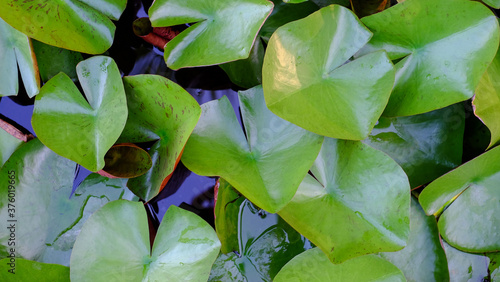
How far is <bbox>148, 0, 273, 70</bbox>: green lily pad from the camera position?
2.14ft

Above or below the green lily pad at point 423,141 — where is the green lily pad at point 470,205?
below

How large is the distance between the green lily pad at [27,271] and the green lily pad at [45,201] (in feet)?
0.13

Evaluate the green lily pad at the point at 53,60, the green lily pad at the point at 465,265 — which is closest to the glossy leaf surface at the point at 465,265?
the green lily pad at the point at 465,265

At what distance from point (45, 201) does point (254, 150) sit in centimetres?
40

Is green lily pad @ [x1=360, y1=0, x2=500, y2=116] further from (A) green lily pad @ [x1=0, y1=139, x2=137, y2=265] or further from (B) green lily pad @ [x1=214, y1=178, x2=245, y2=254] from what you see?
(A) green lily pad @ [x1=0, y1=139, x2=137, y2=265]

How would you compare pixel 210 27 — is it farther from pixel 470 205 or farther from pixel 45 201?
pixel 470 205

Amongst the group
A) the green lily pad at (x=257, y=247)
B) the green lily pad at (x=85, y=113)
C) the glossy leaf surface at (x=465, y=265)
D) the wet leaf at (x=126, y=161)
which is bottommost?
the glossy leaf surface at (x=465, y=265)

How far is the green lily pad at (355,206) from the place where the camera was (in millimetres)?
663

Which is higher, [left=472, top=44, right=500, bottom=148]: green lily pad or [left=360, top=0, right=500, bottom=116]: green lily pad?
[left=360, top=0, right=500, bottom=116]: green lily pad

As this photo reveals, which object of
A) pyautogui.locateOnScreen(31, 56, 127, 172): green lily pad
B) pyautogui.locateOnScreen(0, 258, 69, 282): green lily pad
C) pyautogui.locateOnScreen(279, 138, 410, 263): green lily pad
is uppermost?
pyautogui.locateOnScreen(31, 56, 127, 172): green lily pad

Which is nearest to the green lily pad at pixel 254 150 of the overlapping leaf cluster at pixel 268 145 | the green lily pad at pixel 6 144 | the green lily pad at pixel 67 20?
the overlapping leaf cluster at pixel 268 145

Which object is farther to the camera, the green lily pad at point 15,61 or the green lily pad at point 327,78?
the green lily pad at point 15,61

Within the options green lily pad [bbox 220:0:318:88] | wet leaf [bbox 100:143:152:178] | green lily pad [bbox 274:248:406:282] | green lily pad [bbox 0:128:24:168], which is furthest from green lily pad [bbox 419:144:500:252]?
green lily pad [bbox 0:128:24:168]

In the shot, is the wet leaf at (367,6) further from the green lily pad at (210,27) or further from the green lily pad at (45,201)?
the green lily pad at (45,201)
